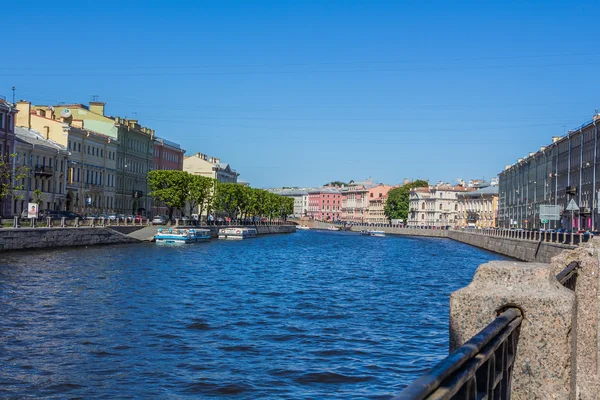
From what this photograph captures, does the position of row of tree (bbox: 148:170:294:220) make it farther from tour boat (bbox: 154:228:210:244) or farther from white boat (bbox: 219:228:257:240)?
tour boat (bbox: 154:228:210:244)

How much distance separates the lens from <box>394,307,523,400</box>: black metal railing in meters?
3.32

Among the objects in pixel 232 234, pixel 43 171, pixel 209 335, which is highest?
pixel 43 171

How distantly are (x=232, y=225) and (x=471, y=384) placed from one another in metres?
107

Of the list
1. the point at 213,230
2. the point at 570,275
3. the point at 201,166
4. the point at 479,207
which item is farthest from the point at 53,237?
the point at 479,207

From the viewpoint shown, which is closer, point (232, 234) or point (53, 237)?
point (53, 237)

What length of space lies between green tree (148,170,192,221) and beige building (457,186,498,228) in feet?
237

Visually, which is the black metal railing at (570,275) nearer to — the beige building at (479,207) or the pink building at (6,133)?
the pink building at (6,133)

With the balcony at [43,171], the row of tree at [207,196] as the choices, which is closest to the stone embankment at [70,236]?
the balcony at [43,171]

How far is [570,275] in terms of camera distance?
23.1ft

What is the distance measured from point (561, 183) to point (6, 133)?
5400 centimetres

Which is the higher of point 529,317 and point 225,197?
point 225,197

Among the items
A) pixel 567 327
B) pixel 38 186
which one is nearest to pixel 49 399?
pixel 567 327

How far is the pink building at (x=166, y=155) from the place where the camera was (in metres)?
116

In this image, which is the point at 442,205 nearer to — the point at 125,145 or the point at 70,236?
the point at 125,145
